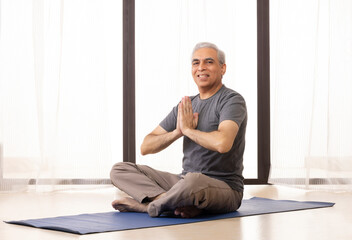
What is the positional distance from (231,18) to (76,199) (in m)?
2.11

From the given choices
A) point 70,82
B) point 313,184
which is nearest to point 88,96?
point 70,82

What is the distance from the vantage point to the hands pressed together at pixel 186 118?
298 cm

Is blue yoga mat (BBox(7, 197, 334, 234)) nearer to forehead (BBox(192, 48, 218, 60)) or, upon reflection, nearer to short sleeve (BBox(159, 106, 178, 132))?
→ short sleeve (BBox(159, 106, 178, 132))

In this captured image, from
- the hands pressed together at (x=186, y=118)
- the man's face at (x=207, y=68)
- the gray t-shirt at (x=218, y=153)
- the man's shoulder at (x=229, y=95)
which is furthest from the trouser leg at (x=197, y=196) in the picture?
the man's face at (x=207, y=68)

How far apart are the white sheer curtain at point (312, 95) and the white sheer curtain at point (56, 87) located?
152 centimetres

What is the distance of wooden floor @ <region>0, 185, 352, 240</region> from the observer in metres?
2.26

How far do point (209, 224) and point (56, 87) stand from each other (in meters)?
2.54

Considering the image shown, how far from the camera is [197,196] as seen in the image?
269 centimetres

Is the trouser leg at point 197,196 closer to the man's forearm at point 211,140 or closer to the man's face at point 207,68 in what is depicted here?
the man's forearm at point 211,140

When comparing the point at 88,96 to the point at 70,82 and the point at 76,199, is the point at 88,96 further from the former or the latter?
the point at 76,199

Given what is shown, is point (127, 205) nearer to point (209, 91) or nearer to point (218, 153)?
point (218, 153)

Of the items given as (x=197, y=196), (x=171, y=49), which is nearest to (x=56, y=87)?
(x=171, y=49)

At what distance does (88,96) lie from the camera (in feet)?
15.6

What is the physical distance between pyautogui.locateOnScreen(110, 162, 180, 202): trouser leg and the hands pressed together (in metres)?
0.32
